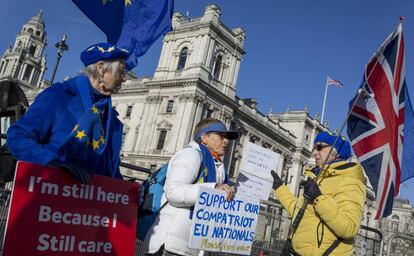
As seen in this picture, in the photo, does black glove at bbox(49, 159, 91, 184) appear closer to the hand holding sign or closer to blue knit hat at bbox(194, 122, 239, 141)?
the hand holding sign

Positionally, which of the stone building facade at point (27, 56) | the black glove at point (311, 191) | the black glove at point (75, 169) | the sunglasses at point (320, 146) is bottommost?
the black glove at point (75, 169)

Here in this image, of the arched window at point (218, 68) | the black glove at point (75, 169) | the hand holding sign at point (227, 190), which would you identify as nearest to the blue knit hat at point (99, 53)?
the black glove at point (75, 169)

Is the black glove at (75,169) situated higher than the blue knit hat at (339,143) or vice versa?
the blue knit hat at (339,143)

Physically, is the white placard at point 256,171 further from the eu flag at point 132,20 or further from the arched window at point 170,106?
the arched window at point 170,106

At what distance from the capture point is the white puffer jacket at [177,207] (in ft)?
9.75

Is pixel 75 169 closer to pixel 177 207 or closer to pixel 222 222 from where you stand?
pixel 177 207

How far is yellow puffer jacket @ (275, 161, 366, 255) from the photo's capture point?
3.47 m

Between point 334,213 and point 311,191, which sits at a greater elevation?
point 311,191

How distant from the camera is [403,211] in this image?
10000 centimetres

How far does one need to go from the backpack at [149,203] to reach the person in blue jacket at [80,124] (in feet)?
0.92

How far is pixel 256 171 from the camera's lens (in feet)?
20.7

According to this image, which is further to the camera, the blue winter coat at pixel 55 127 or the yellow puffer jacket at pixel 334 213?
the yellow puffer jacket at pixel 334 213

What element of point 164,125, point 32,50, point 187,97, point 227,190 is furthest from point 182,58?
point 32,50

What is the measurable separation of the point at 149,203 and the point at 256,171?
342 cm
